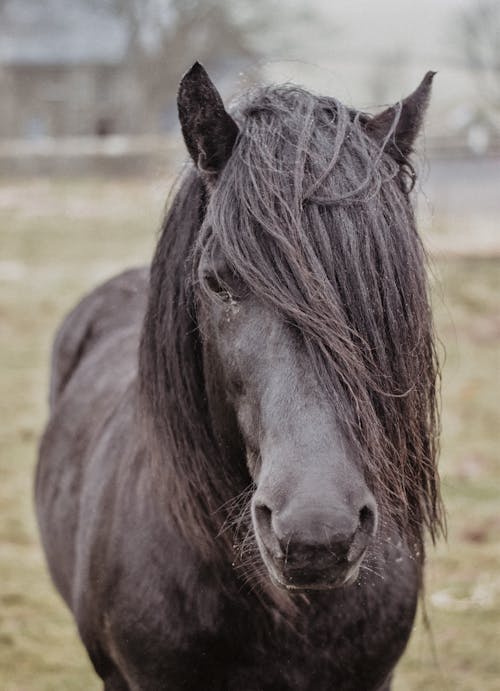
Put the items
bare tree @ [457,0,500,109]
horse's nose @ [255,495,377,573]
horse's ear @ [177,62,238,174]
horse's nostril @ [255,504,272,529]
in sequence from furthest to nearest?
bare tree @ [457,0,500,109] < horse's ear @ [177,62,238,174] < horse's nostril @ [255,504,272,529] < horse's nose @ [255,495,377,573]

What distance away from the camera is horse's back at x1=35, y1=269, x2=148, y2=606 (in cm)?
306

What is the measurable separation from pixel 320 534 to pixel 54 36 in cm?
3817

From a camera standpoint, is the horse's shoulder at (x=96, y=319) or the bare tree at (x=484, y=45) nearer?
the horse's shoulder at (x=96, y=319)

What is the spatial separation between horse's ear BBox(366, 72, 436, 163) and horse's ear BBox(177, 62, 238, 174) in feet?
1.05

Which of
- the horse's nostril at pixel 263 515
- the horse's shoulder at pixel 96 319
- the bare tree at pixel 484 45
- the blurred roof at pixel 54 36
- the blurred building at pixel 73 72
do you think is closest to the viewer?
→ the horse's nostril at pixel 263 515

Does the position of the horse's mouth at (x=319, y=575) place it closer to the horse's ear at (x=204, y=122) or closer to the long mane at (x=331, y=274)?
the long mane at (x=331, y=274)

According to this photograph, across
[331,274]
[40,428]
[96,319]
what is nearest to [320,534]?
[331,274]

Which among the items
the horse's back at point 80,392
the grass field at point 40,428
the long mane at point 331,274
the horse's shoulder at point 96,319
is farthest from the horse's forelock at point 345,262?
the horse's shoulder at point 96,319

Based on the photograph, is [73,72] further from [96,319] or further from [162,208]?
[162,208]

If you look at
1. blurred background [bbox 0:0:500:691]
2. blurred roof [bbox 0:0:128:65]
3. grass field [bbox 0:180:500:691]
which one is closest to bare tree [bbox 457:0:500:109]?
blurred background [bbox 0:0:500:691]

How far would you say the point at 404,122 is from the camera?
80.0 inches

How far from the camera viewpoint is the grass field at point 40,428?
395 centimetres

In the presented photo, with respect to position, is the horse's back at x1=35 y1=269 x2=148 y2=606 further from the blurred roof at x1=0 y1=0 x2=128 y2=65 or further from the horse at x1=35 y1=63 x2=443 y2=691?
the blurred roof at x1=0 y1=0 x2=128 y2=65

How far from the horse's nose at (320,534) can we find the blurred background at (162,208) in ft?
1.92
